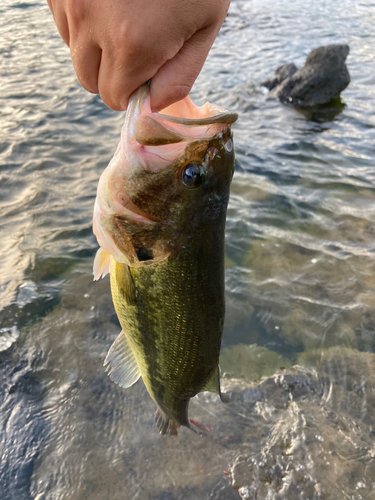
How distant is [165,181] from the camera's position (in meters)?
1.73

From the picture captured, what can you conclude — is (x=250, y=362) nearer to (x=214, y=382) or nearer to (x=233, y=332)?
(x=233, y=332)

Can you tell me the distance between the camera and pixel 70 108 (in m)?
10.8

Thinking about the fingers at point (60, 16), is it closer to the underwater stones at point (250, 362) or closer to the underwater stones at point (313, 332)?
the underwater stones at point (250, 362)

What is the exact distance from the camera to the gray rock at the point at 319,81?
11.8 metres

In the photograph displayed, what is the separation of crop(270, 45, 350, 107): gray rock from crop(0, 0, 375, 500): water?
192 centimetres

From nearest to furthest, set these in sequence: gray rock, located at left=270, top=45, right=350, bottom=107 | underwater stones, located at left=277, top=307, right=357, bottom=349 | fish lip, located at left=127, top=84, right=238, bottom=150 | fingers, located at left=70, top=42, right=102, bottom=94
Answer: fingers, located at left=70, top=42, right=102, bottom=94 → fish lip, located at left=127, top=84, right=238, bottom=150 → underwater stones, located at left=277, top=307, right=357, bottom=349 → gray rock, located at left=270, top=45, right=350, bottom=107

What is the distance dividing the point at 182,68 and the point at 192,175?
511 millimetres

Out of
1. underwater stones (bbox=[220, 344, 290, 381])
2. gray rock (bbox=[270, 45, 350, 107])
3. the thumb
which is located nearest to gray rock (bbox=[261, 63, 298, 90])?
gray rock (bbox=[270, 45, 350, 107])

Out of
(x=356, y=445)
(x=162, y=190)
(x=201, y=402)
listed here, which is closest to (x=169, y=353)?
(x=162, y=190)

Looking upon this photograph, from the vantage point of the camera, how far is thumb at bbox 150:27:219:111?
125cm

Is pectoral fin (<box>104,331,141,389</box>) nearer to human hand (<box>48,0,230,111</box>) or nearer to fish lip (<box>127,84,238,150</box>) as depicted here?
fish lip (<box>127,84,238,150</box>)

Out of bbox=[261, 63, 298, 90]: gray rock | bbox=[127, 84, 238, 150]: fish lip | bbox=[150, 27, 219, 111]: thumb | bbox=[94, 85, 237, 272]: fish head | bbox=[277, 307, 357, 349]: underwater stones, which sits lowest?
Answer: bbox=[261, 63, 298, 90]: gray rock

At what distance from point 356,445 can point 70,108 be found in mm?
10279

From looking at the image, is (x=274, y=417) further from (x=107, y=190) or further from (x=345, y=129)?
(x=345, y=129)
